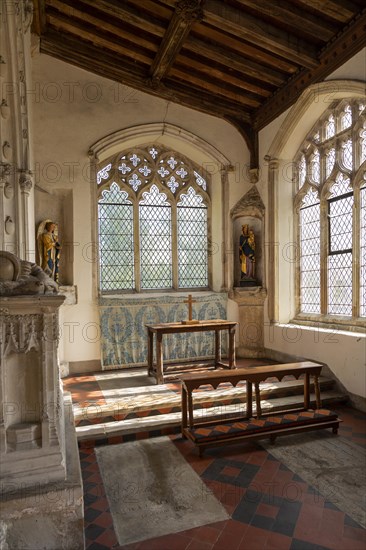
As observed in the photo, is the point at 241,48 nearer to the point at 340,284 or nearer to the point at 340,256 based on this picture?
the point at 340,256

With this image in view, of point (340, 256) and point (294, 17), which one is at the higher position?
point (294, 17)

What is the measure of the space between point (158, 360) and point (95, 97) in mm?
4277

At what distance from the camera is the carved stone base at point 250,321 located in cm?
679

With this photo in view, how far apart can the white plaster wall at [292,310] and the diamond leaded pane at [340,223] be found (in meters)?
0.93

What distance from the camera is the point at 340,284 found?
5523 mm

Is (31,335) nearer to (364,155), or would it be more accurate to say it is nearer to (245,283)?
(364,155)

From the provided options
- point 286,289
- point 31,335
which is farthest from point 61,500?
point 286,289

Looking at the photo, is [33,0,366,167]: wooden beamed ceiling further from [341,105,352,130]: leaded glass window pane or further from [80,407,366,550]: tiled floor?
[80,407,366,550]: tiled floor

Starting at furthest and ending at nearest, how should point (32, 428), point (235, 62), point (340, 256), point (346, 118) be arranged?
point (235, 62) → point (340, 256) → point (346, 118) → point (32, 428)

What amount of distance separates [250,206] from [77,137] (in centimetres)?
311

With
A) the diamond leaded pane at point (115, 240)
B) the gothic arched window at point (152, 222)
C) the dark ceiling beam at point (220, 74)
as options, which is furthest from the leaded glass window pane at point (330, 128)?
the diamond leaded pane at point (115, 240)

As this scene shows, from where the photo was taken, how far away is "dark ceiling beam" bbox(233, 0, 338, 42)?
178 inches

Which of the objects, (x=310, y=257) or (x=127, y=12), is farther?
(x=310, y=257)

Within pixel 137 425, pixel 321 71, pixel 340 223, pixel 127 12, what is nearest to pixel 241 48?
pixel 321 71
